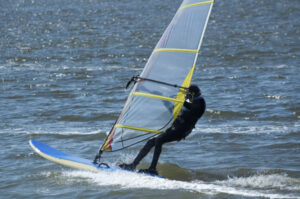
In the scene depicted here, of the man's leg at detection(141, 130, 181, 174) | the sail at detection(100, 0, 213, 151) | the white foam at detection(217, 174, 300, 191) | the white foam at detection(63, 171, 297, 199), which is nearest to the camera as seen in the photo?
the white foam at detection(63, 171, 297, 199)

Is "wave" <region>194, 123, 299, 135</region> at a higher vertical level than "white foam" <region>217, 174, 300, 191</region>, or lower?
lower

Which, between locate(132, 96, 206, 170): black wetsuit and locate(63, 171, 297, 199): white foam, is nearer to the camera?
locate(63, 171, 297, 199): white foam

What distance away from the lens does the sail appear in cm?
795

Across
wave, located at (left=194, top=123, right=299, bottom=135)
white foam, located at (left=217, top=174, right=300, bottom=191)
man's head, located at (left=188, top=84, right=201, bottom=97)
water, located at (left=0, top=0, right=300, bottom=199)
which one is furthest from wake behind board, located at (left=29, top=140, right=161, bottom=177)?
Result: wave, located at (left=194, top=123, right=299, bottom=135)

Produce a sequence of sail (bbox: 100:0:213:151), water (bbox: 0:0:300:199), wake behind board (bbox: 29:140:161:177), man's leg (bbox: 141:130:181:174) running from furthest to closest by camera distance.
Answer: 1. wake behind board (bbox: 29:140:161:177)
2. water (bbox: 0:0:300:199)
3. man's leg (bbox: 141:130:181:174)
4. sail (bbox: 100:0:213:151)

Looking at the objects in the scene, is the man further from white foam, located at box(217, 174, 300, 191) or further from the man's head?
white foam, located at box(217, 174, 300, 191)

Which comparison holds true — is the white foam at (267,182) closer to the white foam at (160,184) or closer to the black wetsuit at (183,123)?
the white foam at (160,184)

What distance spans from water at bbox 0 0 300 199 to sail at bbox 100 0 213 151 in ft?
2.74

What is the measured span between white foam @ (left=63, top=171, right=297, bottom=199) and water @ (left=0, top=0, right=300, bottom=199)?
2 centimetres

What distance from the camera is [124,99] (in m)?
14.6

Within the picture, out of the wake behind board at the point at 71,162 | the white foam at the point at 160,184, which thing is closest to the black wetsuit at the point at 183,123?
the white foam at the point at 160,184

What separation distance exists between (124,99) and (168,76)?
6.69 m

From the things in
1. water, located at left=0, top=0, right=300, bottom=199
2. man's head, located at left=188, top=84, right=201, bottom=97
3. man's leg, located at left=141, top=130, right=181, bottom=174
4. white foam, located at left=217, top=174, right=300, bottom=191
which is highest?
man's head, located at left=188, top=84, right=201, bottom=97

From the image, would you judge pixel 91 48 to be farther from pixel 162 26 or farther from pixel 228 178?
pixel 228 178
